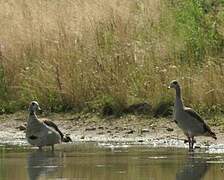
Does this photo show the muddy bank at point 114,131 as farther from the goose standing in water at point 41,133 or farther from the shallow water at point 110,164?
the shallow water at point 110,164

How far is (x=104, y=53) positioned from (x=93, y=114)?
1.28 m

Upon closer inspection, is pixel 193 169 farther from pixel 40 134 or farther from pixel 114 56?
pixel 114 56

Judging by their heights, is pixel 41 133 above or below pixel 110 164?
above

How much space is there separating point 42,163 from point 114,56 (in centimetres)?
552

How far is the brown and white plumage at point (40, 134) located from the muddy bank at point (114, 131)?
515 mm

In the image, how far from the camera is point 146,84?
1784 centimetres

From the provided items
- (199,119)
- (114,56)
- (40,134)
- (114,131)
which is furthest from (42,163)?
(114,56)

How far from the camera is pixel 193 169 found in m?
12.2

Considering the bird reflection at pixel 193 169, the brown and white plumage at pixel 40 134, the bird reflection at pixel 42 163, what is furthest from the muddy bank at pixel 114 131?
the bird reflection at pixel 193 169

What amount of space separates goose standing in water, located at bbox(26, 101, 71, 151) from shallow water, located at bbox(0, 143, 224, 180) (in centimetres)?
14

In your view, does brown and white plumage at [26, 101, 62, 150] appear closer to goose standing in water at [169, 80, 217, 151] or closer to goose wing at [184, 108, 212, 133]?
goose standing in water at [169, 80, 217, 151]

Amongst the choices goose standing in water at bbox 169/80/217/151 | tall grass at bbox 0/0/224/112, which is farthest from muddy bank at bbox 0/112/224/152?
tall grass at bbox 0/0/224/112

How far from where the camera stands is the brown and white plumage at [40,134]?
1505 centimetres

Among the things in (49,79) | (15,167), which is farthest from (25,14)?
(15,167)
